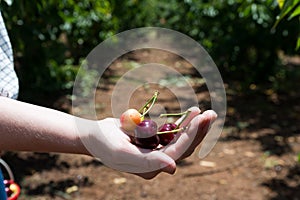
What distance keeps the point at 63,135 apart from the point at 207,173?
97.2 inches

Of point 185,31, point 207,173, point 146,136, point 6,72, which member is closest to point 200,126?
point 146,136

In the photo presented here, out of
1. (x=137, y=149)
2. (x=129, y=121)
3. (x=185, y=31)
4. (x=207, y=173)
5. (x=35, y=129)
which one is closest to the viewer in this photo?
(x=35, y=129)

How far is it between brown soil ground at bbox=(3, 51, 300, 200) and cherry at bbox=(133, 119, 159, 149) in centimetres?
188

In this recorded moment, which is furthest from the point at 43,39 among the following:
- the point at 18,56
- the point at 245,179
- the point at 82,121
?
the point at 82,121

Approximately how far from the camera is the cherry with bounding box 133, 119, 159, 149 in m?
1.22

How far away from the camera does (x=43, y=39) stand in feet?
14.3

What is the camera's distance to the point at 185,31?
6547mm

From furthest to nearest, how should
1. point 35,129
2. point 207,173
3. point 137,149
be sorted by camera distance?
point 207,173 → point 137,149 → point 35,129

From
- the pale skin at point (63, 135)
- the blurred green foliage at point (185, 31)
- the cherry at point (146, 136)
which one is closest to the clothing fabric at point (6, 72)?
the pale skin at point (63, 135)

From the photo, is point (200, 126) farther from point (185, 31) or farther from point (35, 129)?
point (185, 31)

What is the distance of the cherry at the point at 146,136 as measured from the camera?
4.00 ft

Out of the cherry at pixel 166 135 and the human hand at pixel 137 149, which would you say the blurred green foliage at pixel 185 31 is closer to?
the cherry at pixel 166 135

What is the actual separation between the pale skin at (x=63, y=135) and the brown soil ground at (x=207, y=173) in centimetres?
198

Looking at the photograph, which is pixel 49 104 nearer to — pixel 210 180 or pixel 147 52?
pixel 210 180
